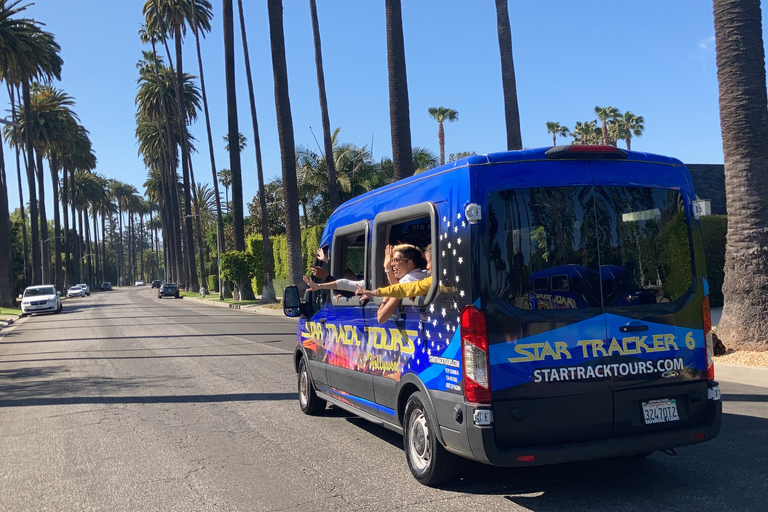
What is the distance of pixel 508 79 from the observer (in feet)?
63.2

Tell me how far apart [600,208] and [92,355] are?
48.2 feet

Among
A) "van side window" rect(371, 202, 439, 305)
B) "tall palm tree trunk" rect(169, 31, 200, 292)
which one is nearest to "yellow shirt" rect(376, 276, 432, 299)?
"van side window" rect(371, 202, 439, 305)

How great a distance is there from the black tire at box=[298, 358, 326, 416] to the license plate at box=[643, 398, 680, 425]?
428 centimetres

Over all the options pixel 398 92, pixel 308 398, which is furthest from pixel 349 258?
pixel 398 92

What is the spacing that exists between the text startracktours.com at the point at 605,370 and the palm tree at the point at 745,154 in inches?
294

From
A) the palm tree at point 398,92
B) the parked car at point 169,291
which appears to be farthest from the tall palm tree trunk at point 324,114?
the parked car at point 169,291

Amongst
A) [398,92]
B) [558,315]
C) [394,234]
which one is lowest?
[558,315]

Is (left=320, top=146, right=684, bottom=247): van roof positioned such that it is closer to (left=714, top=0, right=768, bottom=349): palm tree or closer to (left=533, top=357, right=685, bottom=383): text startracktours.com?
(left=533, top=357, right=685, bottom=383): text startracktours.com

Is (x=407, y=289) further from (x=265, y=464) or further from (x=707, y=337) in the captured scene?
(x=707, y=337)

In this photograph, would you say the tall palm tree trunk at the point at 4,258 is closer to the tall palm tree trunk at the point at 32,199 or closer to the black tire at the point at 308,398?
the tall palm tree trunk at the point at 32,199

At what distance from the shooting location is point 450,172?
206 inches

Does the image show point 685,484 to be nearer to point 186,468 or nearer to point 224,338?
point 186,468

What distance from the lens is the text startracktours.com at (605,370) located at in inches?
195

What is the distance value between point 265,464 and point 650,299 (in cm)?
361
